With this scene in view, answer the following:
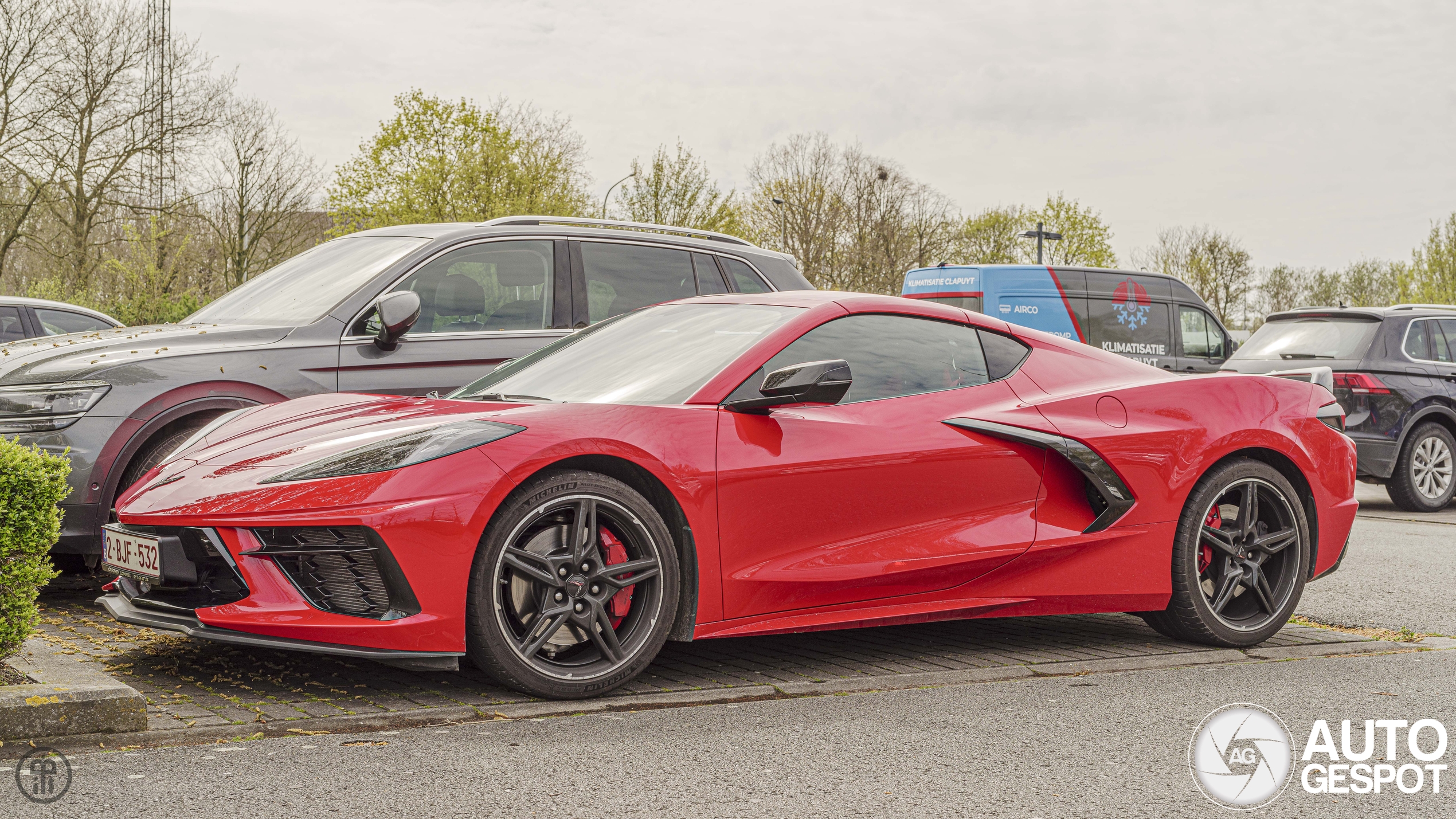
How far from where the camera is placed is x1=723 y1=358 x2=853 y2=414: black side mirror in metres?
4.22

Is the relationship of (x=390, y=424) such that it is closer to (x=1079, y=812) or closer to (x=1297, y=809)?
(x=1079, y=812)

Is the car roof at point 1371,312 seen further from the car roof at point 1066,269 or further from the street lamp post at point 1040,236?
the street lamp post at point 1040,236

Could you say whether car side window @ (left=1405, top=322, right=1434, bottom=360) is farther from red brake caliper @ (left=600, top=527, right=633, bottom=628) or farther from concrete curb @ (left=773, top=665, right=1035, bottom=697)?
red brake caliper @ (left=600, top=527, right=633, bottom=628)

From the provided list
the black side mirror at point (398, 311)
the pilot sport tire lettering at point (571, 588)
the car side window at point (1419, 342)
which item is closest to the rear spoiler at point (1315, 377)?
the pilot sport tire lettering at point (571, 588)

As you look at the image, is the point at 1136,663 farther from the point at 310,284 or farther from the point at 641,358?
the point at 310,284

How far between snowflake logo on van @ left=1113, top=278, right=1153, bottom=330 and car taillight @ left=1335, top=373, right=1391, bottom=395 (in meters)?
5.37

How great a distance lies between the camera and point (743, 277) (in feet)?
24.5

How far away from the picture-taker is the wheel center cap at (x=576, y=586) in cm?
406

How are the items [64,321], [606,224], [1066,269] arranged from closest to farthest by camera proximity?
[606,224] → [64,321] → [1066,269]

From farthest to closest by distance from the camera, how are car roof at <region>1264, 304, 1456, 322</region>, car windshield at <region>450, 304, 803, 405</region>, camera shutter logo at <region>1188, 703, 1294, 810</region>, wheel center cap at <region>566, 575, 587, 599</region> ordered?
1. car roof at <region>1264, 304, 1456, 322</region>
2. car windshield at <region>450, 304, 803, 405</region>
3. wheel center cap at <region>566, 575, 587, 599</region>
4. camera shutter logo at <region>1188, 703, 1294, 810</region>

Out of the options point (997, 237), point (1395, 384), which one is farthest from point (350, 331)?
point (997, 237)

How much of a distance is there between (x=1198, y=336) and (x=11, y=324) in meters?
13.9

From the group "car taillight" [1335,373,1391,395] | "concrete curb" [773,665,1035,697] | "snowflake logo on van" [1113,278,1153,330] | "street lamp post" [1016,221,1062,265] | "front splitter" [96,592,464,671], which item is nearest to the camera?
"front splitter" [96,592,464,671]

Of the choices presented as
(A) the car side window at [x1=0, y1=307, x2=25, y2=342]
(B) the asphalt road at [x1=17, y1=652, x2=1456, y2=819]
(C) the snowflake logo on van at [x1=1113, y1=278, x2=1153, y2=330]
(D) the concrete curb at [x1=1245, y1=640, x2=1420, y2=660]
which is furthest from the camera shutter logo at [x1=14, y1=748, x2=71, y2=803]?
(C) the snowflake logo on van at [x1=1113, y1=278, x2=1153, y2=330]
